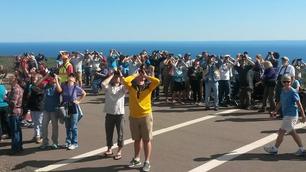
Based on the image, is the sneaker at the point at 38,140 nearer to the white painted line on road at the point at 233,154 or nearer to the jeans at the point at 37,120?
the jeans at the point at 37,120

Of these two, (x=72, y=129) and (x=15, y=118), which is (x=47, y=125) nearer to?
(x=72, y=129)

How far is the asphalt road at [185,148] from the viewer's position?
921cm

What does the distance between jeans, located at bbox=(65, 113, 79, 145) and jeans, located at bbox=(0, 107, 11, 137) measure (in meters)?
1.47

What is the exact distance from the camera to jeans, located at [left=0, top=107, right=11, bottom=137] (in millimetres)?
10938

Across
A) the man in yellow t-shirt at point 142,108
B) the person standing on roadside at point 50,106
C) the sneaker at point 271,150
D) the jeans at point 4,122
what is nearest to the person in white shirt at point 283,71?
the sneaker at point 271,150

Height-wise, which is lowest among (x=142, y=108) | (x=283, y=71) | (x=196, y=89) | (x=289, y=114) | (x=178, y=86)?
(x=196, y=89)

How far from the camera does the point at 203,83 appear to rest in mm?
17219

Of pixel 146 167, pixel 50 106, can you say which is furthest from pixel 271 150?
pixel 50 106

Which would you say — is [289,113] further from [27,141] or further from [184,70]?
[184,70]

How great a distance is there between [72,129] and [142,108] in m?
2.33

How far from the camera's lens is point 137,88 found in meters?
9.02

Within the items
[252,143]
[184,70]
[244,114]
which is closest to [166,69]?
[184,70]

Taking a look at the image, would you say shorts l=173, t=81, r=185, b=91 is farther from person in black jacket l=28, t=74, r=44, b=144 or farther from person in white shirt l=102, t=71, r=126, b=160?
person in white shirt l=102, t=71, r=126, b=160

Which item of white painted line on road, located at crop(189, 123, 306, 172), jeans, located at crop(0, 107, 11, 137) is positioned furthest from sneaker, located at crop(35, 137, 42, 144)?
white painted line on road, located at crop(189, 123, 306, 172)
